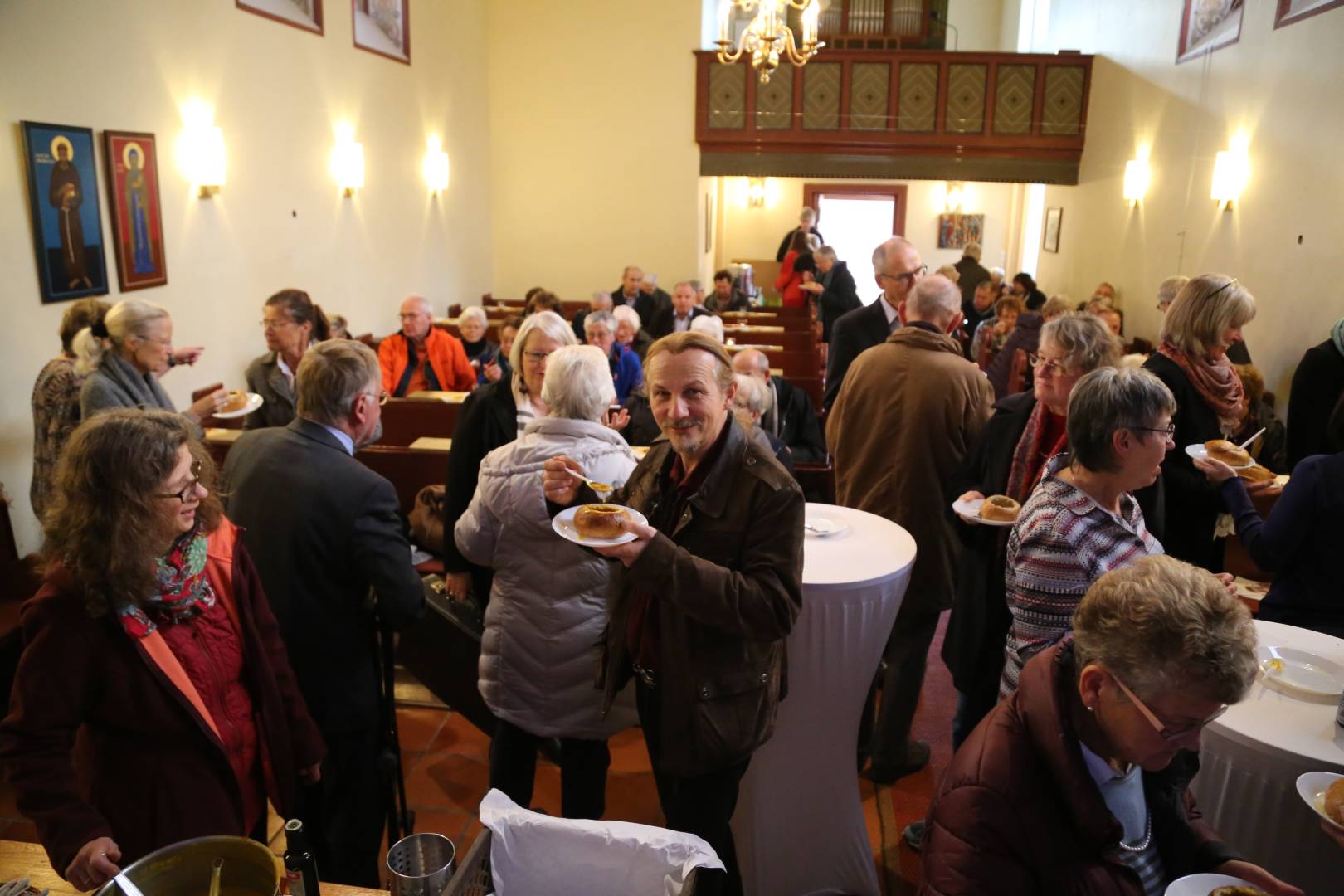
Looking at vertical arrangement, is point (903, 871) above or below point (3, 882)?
below

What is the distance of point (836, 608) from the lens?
2.31 m

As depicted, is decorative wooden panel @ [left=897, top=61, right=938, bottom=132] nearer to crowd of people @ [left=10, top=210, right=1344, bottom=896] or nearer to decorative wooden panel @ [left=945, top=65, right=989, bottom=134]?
decorative wooden panel @ [left=945, top=65, right=989, bottom=134]

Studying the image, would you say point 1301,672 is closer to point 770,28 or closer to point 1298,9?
point 1298,9

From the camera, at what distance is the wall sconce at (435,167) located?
31.6 ft

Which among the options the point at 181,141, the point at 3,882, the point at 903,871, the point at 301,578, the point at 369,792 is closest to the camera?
the point at 3,882

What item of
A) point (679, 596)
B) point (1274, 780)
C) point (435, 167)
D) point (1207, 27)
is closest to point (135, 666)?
point (679, 596)

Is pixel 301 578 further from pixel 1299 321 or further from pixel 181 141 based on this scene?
pixel 1299 321

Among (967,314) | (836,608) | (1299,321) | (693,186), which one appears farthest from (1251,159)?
(836,608)

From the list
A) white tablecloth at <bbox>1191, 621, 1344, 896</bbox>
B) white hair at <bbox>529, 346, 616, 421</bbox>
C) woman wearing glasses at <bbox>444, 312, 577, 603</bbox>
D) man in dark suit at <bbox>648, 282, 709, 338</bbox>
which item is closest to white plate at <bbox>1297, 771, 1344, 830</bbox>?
white tablecloth at <bbox>1191, 621, 1344, 896</bbox>

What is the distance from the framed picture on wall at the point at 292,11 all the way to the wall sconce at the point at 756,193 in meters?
10.9

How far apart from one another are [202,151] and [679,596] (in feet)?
18.5

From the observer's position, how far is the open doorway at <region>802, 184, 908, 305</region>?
17359mm

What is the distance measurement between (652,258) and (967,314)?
152 inches

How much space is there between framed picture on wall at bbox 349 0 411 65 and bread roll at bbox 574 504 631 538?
24.8ft
